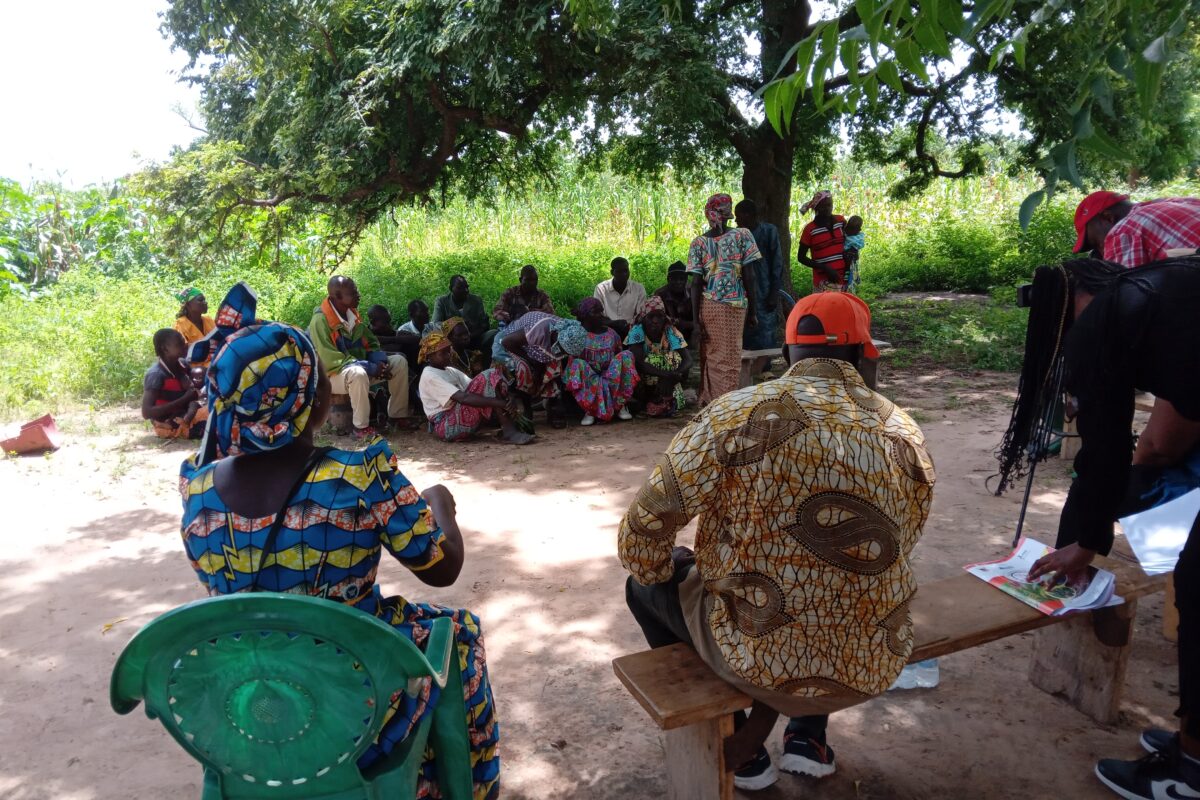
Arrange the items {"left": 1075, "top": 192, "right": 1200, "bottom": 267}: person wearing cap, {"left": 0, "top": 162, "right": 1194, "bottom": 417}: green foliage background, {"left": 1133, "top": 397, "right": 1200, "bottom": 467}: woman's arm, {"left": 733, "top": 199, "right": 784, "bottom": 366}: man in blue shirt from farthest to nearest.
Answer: {"left": 0, "top": 162, "right": 1194, "bottom": 417}: green foliage background < {"left": 733, "top": 199, "right": 784, "bottom": 366}: man in blue shirt < {"left": 1075, "top": 192, "right": 1200, "bottom": 267}: person wearing cap < {"left": 1133, "top": 397, "right": 1200, "bottom": 467}: woman's arm

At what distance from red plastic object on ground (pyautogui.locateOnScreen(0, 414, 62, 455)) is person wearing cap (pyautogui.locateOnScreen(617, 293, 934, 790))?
6.69 m

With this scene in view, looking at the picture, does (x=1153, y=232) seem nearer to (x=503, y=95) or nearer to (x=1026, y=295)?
(x=1026, y=295)

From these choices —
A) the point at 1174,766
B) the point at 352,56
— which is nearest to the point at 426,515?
the point at 1174,766

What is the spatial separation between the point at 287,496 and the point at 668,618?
1149mm

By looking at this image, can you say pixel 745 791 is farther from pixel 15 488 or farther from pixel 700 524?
pixel 15 488

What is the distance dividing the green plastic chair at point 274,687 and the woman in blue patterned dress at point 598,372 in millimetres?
5554

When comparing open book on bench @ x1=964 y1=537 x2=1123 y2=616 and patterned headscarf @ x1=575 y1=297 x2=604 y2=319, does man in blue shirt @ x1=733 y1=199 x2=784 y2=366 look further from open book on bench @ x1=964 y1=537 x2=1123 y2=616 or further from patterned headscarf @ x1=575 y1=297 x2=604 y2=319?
open book on bench @ x1=964 y1=537 x2=1123 y2=616

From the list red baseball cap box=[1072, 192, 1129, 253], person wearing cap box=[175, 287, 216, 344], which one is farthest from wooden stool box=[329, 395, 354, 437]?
red baseball cap box=[1072, 192, 1129, 253]

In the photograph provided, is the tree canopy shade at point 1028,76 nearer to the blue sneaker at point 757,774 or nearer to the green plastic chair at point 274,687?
the green plastic chair at point 274,687

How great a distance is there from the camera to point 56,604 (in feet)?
13.6

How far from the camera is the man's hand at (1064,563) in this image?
2.58 metres

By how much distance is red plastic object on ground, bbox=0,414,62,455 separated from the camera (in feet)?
22.5

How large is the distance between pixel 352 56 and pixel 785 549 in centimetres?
726

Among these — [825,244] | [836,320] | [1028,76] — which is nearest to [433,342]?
[825,244]
